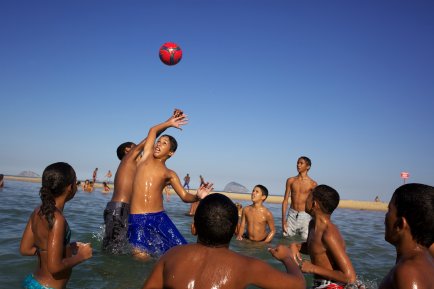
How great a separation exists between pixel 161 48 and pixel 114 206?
4.19m

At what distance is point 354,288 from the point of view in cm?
407

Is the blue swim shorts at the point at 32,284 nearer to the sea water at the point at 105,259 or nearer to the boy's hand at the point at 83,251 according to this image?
the boy's hand at the point at 83,251

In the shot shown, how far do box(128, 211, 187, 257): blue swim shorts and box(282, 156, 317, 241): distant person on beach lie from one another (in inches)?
184

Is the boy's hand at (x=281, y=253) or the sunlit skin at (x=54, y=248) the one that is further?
the sunlit skin at (x=54, y=248)

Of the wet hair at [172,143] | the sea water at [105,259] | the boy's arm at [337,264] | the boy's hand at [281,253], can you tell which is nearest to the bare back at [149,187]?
the wet hair at [172,143]

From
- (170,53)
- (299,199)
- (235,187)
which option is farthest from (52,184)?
(235,187)

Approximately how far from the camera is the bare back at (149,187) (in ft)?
19.1

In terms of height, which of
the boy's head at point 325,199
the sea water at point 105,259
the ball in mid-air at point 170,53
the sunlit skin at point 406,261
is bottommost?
the sea water at point 105,259

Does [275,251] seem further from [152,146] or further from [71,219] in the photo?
[71,219]

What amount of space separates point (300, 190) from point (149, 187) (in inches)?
200

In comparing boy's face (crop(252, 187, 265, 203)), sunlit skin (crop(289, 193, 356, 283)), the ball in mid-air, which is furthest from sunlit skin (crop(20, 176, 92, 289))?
boy's face (crop(252, 187, 265, 203))

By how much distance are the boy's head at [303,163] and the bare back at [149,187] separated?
4.70 m

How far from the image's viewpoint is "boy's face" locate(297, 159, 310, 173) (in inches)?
373

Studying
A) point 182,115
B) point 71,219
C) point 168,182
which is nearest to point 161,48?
point 182,115
